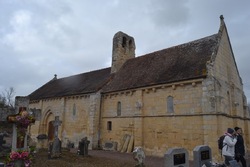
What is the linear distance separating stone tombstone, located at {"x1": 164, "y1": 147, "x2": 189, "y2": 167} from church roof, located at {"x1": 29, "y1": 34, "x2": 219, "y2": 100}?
7.15 m

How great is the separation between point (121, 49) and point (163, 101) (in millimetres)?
10285

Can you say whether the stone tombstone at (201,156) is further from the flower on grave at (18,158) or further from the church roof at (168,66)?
the church roof at (168,66)

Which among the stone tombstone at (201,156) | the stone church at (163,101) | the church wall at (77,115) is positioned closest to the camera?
the stone tombstone at (201,156)

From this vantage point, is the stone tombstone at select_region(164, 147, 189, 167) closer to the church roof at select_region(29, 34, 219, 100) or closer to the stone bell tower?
the church roof at select_region(29, 34, 219, 100)

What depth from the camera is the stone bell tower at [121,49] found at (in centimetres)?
2370

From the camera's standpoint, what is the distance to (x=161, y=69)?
58.1 feet

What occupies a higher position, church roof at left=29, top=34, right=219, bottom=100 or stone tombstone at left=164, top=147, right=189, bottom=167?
church roof at left=29, top=34, right=219, bottom=100

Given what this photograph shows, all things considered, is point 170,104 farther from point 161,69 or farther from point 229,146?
point 229,146

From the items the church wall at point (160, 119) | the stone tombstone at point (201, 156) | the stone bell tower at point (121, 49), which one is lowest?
the stone tombstone at point (201, 156)

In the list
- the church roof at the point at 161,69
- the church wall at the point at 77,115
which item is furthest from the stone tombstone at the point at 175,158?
the church wall at the point at 77,115

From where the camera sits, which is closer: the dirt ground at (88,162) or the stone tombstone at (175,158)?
the stone tombstone at (175,158)

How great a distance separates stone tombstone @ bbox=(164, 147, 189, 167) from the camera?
726cm

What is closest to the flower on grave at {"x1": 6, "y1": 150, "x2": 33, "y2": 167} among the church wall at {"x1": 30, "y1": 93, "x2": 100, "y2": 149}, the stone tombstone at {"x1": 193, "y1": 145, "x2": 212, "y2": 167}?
the stone tombstone at {"x1": 193, "y1": 145, "x2": 212, "y2": 167}

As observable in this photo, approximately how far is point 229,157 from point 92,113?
554 inches
